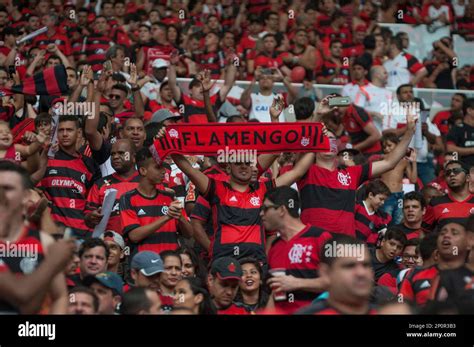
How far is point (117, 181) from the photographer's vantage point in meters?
11.1

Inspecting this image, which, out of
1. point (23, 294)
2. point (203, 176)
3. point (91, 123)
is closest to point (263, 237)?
point (203, 176)

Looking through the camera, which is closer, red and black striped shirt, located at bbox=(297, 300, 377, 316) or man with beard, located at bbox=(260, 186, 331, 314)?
red and black striped shirt, located at bbox=(297, 300, 377, 316)

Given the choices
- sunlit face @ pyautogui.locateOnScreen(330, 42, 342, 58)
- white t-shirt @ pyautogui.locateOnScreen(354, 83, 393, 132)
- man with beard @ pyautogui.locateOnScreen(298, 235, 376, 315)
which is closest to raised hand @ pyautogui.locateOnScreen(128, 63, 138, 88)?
white t-shirt @ pyautogui.locateOnScreen(354, 83, 393, 132)

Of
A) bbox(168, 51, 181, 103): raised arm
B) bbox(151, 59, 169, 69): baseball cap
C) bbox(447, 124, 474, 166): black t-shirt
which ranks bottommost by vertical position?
bbox(447, 124, 474, 166): black t-shirt

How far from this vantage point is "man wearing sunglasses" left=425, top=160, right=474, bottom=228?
457 inches

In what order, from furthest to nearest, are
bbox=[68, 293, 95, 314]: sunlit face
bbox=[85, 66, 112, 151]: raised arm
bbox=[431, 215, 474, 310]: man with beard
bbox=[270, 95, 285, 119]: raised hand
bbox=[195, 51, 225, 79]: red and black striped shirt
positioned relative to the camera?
bbox=[195, 51, 225, 79]: red and black striped shirt
bbox=[85, 66, 112, 151]: raised arm
bbox=[270, 95, 285, 119]: raised hand
bbox=[431, 215, 474, 310]: man with beard
bbox=[68, 293, 95, 314]: sunlit face

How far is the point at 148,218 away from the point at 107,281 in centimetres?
164

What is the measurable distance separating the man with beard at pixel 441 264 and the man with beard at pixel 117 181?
3054mm

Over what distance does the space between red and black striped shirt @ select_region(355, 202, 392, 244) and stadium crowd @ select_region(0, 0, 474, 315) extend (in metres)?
0.02

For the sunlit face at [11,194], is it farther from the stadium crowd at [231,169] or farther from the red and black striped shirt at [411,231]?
the red and black striped shirt at [411,231]

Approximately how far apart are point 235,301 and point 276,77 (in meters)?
6.75

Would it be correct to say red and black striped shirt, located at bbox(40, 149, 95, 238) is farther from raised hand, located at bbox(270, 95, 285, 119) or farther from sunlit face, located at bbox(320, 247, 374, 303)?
sunlit face, located at bbox(320, 247, 374, 303)

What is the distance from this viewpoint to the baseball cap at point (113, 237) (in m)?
10.3

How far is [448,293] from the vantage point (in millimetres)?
8023
